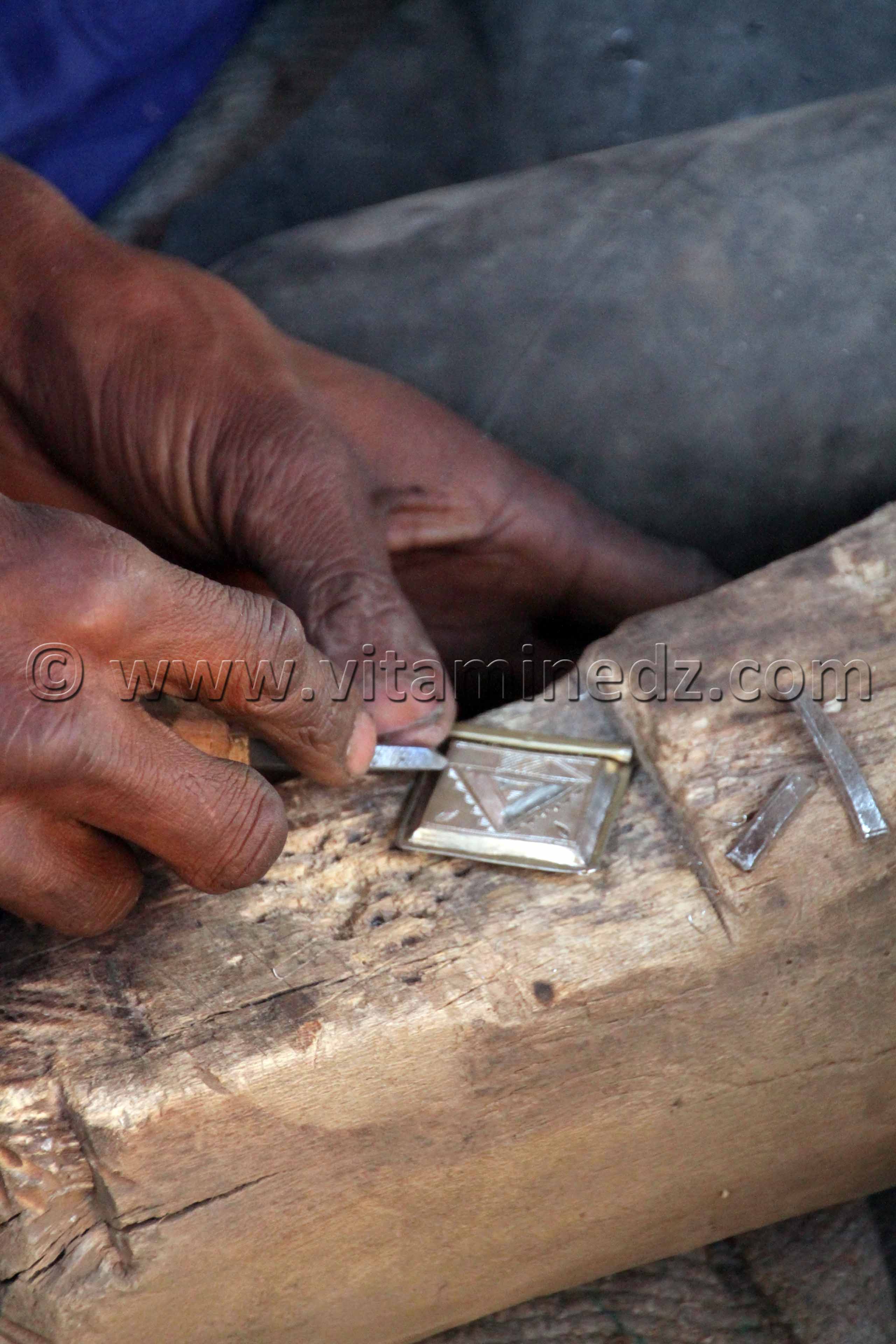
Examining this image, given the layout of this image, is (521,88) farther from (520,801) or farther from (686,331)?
(520,801)

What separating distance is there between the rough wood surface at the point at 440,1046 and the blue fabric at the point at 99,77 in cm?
162

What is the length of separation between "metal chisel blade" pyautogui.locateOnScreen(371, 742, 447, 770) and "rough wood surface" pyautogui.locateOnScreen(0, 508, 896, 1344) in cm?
4

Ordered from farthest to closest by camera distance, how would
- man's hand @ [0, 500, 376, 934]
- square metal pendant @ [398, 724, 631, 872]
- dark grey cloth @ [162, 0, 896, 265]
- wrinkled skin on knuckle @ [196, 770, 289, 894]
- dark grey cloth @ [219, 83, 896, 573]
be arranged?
dark grey cloth @ [162, 0, 896, 265] → dark grey cloth @ [219, 83, 896, 573] → square metal pendant @ [398, 724, 631, 872] → wrinkled skin on knuckle @ [196, 770, 289, 894] → man's hand @ [0, 500, 376, 934]

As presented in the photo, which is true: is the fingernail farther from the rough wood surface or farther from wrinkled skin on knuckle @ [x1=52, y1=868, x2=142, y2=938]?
wrinkled skin on knuckle @ [x1=52, y1=868, x2=142, y2=938]

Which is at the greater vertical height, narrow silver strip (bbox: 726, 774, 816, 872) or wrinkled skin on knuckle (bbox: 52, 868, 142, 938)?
wrinkled skin on knuckle (bbox: 52, 868, 142, 938)

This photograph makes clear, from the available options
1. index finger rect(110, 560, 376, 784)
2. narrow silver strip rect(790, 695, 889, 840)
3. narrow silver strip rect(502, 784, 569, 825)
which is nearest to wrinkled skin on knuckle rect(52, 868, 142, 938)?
index finger rect(110, 560, 376, 784)

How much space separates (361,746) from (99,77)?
A: 1.70m

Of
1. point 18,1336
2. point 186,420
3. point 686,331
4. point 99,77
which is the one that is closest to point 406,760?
point 186,420

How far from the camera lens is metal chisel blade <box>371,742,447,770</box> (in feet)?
4.57

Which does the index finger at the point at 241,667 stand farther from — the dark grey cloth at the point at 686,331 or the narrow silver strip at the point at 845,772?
the dark grey cloth at the point at 686,331

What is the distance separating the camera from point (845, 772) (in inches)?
50.6

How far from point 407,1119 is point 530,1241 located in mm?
329

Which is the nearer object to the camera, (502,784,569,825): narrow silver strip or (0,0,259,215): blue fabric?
(502,784,569,825): narrow silver strip

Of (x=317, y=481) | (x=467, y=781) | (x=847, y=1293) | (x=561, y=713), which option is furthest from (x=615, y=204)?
(x=847, y=1293)
